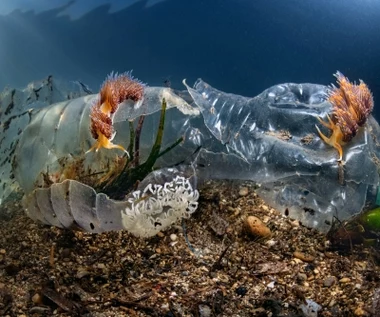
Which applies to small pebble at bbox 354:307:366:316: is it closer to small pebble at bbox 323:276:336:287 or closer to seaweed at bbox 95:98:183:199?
small pebble at bbox 323:276:336:287

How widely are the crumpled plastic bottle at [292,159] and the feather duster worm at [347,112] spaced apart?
0.18 ft

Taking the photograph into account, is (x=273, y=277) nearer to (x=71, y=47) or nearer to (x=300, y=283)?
(x=300, y=283)

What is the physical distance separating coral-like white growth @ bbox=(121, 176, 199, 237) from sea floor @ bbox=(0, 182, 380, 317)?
2.8 inches

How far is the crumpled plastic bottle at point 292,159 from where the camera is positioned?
278 cm

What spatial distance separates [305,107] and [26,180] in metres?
2.33

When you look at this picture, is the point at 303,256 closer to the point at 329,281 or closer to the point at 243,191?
the point at 329,281

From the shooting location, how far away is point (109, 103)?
108 inches

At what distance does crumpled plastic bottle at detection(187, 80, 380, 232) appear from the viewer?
9.11 ft

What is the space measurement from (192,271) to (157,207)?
48 cm

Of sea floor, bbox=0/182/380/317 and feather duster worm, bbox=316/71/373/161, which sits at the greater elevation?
feather duster worm, bbox=316/71/373/161

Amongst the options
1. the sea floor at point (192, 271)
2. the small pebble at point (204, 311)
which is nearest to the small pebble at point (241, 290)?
the sea floor at point (192, 271)

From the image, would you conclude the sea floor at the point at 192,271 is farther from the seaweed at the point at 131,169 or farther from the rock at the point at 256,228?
the seaweed at the point at 131,169

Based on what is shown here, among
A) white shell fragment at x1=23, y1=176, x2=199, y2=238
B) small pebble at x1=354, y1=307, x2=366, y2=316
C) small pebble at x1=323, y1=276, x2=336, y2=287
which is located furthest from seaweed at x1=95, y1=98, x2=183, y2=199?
small pebble at x1=354, y1=307, x2=366, y2=316

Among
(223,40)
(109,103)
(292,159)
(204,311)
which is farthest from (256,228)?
(223,40)
